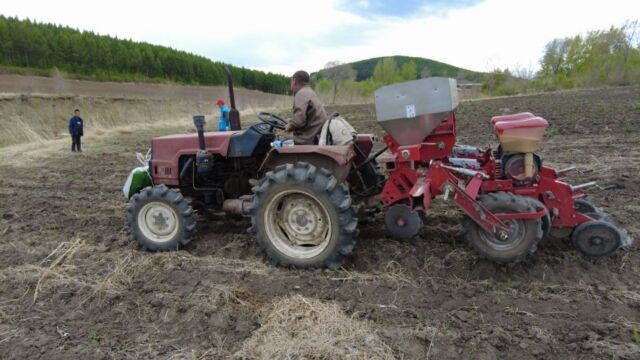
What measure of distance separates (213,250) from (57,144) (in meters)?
14.3

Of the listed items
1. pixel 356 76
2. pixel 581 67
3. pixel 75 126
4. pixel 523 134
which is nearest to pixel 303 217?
pixel 523 134

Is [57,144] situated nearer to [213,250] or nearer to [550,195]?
[213,250]

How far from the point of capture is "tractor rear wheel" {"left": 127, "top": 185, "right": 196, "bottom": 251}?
432 cm

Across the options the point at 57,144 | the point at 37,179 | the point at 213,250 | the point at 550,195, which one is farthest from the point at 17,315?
the point at 57,144

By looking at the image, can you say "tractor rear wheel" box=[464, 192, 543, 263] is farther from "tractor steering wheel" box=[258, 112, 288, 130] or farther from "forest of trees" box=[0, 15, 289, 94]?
"forest of trees" box=[0, 15, 289, 94]

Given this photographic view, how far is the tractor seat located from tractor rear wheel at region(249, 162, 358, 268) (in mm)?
1464

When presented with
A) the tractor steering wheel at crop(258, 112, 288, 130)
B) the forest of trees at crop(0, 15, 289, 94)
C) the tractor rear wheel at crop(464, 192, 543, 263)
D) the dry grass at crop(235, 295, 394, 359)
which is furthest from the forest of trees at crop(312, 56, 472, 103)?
the dry grass at crop(235, 295, 394, 359)

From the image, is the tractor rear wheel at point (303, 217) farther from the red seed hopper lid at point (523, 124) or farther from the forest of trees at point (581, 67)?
the forest of trees at point (581, 67)

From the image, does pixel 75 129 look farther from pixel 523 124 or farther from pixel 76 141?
pixel 523 124

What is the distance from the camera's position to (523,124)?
3.80 metres

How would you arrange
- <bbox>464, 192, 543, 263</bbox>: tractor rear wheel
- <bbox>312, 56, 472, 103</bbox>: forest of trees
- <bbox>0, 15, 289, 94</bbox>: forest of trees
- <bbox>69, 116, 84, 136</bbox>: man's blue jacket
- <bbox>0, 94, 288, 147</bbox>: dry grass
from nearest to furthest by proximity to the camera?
1. <bbox>464, 192, 543, 263</bbox>: tractor rear wheel
2. <bbox>69, 116, 84, 136</bbox>: man's blue jacket
3. <bbox>0, 94, 288, 147</bbox>: dry grass
4. <bbox>0, 15, 289, 94</bbox>: forest of trees
5. <bbox>312, 56, 472, 103</bbox>: forest of trees

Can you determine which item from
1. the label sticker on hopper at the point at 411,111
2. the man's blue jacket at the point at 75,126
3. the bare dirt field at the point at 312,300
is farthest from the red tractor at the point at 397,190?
the man's blue jacket at the point at 75,126

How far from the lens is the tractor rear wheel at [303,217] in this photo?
12.1 ft

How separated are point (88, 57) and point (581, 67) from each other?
51.4m
